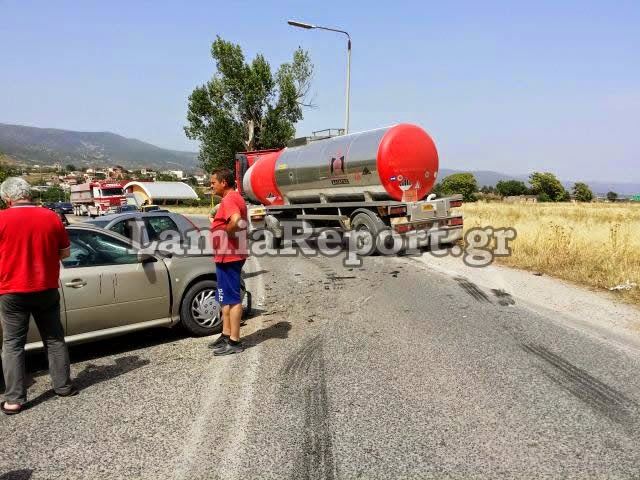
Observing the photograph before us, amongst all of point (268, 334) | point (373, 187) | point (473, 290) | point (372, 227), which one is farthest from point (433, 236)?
point (268, 334)

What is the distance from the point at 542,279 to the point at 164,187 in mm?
48322

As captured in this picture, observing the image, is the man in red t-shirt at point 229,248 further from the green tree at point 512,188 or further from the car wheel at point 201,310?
the green tree at point 512,188

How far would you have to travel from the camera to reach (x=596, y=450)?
10.0 ft

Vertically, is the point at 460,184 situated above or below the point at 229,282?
below

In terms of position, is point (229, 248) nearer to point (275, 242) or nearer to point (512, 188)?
point (275, 242)

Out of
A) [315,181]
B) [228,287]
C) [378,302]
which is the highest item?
[315,181]

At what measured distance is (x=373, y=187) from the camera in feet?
39.3

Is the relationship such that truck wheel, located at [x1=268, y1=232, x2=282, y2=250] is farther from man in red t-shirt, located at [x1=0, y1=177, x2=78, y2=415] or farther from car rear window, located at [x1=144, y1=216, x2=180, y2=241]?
man in red t-shirt, located at [x1=0, y1=177, x2=78, y2=415]

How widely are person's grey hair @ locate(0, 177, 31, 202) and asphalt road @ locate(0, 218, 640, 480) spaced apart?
1661 mm

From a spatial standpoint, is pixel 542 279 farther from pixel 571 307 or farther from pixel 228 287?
pixel 228 287

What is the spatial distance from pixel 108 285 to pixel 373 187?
26.4ft

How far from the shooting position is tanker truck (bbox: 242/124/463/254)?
11.7 metres

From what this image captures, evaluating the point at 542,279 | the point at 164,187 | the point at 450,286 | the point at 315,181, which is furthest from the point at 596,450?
the point at 164,187

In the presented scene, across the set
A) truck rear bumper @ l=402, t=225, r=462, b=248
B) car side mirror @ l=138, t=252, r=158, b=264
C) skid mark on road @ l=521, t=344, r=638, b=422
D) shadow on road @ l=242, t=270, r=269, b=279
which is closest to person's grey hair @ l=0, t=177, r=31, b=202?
car side mirror @ l=138, t=252, r=158, b=264
